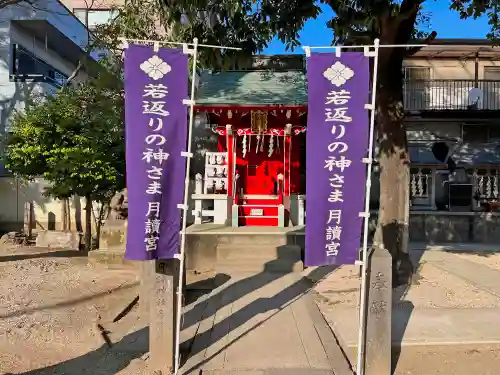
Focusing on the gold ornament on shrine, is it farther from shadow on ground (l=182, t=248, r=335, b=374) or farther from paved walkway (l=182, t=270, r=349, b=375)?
paved walkway (l=182, t=270, r=349, b=375)

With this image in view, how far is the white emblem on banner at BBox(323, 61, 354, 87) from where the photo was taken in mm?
4980

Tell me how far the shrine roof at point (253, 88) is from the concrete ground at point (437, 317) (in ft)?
16.4

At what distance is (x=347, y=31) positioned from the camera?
827 centimetres

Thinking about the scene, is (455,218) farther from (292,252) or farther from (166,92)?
(166,92)

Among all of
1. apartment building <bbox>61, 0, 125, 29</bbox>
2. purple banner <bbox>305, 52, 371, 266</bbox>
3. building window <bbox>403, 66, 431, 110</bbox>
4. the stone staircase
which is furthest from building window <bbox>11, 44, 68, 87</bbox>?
purple banner <bbox>305, 52, 371, 266</bbox>

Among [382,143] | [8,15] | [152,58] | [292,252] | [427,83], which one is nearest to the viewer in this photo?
[152,58]

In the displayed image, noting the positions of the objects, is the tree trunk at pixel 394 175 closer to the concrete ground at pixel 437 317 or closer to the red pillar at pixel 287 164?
the concrete ground at pixel 437 317


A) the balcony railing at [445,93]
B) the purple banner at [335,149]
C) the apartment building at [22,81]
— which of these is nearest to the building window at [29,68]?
the apartment building at [22,81]

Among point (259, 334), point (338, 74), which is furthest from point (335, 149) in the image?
A: point (259, 334)

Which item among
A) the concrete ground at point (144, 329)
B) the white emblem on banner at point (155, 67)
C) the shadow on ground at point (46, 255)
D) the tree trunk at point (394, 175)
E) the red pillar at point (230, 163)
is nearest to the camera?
the white emblem on banner at point (155, 67)

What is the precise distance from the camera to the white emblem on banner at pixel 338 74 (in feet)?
16.3

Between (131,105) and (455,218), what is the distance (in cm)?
1506

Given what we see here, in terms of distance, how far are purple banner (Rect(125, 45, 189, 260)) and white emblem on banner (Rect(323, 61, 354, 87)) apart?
1505mm

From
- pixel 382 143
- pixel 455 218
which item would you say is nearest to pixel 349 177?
pixel 382 143
